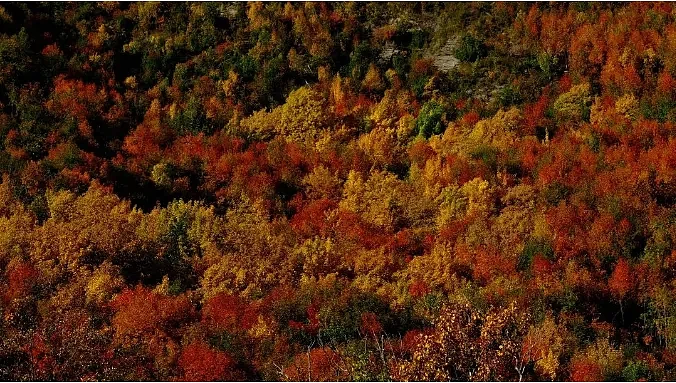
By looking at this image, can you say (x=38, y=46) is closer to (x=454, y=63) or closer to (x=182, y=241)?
(x=182, y=241)

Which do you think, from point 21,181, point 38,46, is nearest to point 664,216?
point 21,181

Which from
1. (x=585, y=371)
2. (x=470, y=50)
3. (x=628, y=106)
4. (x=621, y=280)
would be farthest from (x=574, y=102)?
(x=585, y=371)

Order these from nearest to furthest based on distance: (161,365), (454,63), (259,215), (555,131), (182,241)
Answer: (161,365), (182,241), (259,215), (555,131), (454,63)

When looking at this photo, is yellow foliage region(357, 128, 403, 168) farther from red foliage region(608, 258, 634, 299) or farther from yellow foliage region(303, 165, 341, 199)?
red foliage region(608, 258, 634, 299)

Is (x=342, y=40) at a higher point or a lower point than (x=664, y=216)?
higher

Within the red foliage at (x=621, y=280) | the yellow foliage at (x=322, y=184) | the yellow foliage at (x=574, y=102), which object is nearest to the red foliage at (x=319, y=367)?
the red foliage at (x=621, y=280)

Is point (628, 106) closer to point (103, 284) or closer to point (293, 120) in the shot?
point (293, 120)

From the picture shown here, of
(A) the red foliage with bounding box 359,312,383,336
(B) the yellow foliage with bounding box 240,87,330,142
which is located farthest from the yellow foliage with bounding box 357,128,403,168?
(A) the red foliage with bounding box 359,312,383,336

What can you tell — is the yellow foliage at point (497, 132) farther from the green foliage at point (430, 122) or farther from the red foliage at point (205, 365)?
the red foliage at point (205, 365)
